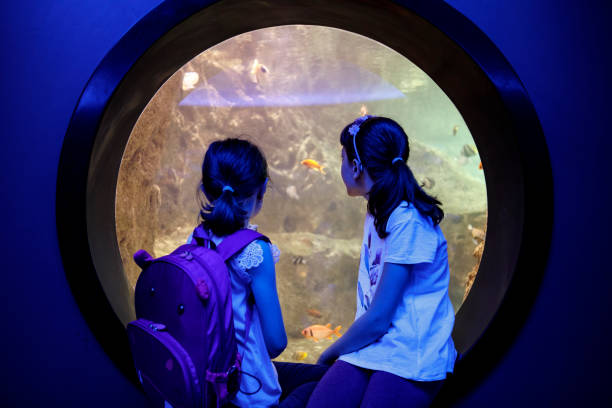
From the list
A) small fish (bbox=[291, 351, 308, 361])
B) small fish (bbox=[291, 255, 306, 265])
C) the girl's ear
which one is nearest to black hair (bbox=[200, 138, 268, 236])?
the girl's ear

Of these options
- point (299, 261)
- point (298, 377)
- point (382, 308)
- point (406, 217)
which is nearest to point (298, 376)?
point (298, 377)

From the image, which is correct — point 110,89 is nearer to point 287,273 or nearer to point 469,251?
point 287,273

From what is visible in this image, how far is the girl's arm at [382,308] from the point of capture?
134 cm

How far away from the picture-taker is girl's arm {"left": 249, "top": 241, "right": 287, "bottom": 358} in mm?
1257

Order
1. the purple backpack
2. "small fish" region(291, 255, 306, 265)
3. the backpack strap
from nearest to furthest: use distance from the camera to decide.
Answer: the purple backpack
the backpack strap
"small fish" region(291, 255, 306, 265)

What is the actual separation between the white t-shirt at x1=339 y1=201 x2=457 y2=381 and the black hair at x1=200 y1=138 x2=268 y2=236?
503 millimetres

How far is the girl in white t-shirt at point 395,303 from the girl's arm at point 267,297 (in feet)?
0.89

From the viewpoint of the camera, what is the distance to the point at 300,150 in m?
9.28

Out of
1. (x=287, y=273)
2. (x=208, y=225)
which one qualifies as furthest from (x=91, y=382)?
(x=287, y=273)

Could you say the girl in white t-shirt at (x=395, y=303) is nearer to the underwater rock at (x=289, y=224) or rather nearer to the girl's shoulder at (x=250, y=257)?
the girl's shoulder at (x=250, y=257)

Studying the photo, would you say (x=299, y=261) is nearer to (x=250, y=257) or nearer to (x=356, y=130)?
(x=356, y=130)

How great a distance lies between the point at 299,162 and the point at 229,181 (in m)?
8.05

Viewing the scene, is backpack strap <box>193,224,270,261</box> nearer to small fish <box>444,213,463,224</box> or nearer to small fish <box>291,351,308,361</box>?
small fish <box>291,351,308,361</box>

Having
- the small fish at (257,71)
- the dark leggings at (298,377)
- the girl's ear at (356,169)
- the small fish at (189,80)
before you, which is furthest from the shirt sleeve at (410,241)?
the small fish at (257,71)
